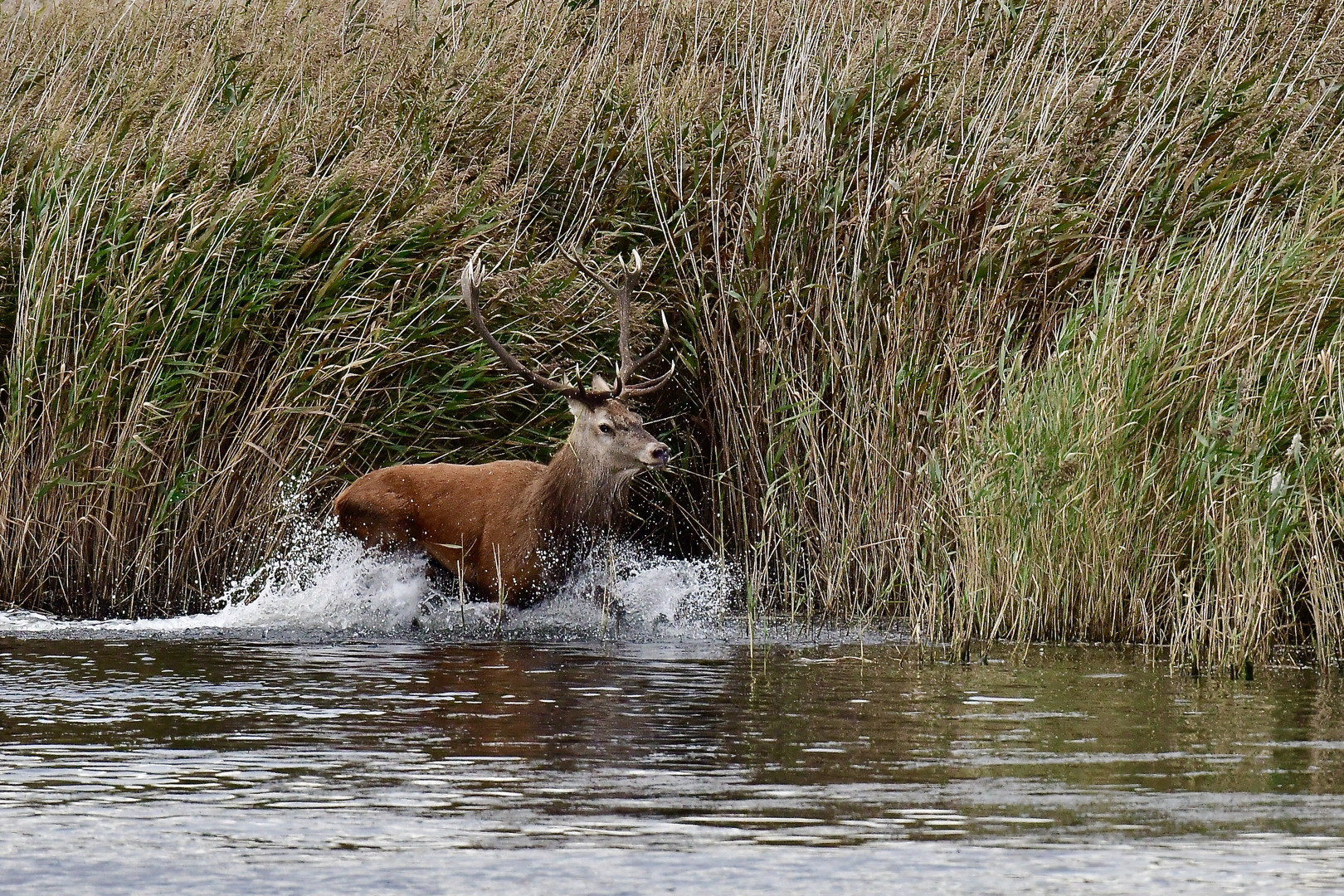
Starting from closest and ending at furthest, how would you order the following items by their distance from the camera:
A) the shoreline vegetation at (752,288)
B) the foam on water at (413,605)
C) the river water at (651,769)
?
the river water at (651,769), the shoreline vegetation at (752,288), the foam on water at (413,605)

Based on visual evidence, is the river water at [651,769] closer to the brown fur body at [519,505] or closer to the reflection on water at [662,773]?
the reflection on water at [662,773]

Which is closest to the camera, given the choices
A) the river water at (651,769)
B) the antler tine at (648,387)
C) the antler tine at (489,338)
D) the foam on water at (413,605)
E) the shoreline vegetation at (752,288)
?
the river water at (651,769)

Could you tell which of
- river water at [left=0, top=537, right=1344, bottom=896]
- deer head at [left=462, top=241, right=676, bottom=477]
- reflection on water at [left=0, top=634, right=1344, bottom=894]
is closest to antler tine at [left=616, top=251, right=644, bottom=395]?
deer head at [left=462, top=241, right=676, bottom=477]

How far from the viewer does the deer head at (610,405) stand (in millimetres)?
8656

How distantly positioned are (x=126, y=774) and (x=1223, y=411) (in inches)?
169

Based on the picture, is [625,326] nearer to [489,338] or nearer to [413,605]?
[489,338]

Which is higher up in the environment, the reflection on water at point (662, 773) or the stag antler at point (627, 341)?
the stag antler at point (627, 341)

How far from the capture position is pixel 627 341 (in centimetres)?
904

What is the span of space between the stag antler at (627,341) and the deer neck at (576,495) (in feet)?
1.23

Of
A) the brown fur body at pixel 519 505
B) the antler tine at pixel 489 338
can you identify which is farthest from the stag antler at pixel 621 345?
the brown fur body at pixel 519 505

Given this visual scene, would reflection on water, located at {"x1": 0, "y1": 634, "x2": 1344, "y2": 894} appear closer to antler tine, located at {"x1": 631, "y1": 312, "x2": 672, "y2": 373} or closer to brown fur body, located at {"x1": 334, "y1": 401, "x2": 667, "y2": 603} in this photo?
brown fur body, located at {"x1": 334, "y1": 401, "x2": 667, "y2": 603}

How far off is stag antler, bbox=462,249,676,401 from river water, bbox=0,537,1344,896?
4.91ft

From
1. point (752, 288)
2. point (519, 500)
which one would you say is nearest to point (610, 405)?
point (519, 500)

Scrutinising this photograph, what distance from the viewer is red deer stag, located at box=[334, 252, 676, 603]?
8680 mm
